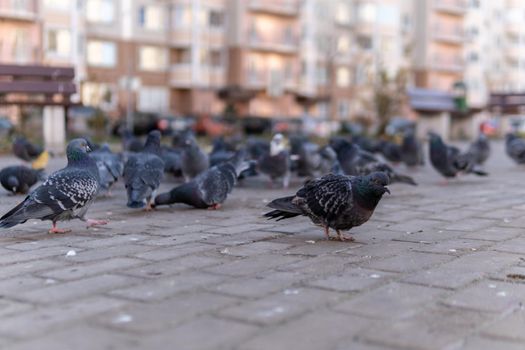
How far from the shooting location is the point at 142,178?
7.92 m

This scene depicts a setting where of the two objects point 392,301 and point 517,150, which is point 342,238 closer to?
point 392,301

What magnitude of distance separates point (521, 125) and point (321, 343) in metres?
52.9

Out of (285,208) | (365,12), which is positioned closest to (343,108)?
(365,12)

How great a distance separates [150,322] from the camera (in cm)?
365

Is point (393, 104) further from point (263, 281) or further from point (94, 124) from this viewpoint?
point (263, 281)

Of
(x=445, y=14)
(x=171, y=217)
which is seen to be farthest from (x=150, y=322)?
(x=445, y=14)

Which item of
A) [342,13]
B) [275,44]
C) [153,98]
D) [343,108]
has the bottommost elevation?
[343,108]

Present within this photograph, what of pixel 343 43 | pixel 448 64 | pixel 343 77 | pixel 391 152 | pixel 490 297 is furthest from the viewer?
pixel 448 64

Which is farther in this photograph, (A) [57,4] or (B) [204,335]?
(A) [57,4]

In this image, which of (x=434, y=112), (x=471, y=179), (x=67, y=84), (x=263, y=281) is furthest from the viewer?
(x=434, y=112)

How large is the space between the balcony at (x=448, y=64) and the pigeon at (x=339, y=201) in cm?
5167

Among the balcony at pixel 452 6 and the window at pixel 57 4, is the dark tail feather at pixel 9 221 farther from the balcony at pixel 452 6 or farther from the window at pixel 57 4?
the balcony at pixel 452 6

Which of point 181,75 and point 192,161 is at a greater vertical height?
point 181,75

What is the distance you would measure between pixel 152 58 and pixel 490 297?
127ft
